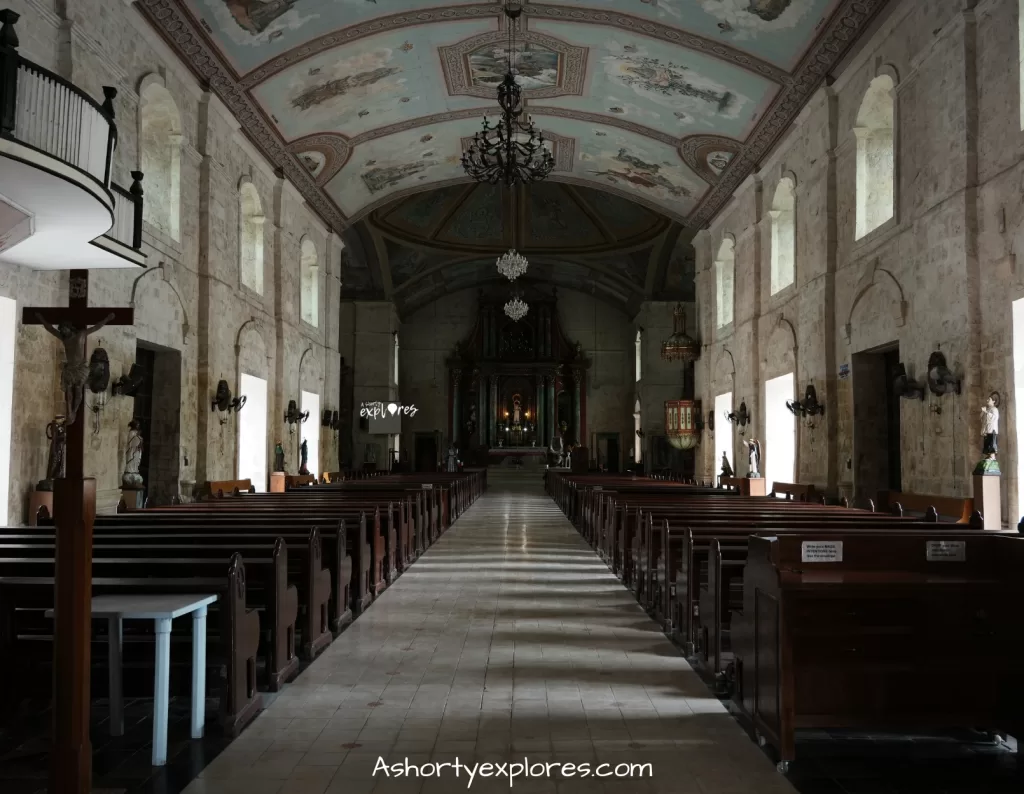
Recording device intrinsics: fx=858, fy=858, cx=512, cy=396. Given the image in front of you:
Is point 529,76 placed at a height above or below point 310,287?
above

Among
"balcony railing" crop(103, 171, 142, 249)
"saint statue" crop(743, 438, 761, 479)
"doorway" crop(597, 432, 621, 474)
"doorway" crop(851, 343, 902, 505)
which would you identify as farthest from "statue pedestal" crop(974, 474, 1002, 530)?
"doorway" crop(597, 432, 621, 474)

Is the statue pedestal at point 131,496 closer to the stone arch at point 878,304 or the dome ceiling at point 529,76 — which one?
the dome ceiling at point 529,76

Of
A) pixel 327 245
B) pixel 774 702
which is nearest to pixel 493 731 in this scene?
pixel 774 702

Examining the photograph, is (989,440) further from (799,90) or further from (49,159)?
(49,159)

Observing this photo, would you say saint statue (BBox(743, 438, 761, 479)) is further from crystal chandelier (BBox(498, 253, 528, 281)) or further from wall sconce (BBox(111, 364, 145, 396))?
wall sconce (BBox(111, 364, 145, 396))

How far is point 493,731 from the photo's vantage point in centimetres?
415

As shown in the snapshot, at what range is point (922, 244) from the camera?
10844 millimetres

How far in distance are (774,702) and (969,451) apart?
7.10m

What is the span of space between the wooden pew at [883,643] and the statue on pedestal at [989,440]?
5587 millimetres

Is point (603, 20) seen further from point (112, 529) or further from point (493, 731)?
point (493, 731)

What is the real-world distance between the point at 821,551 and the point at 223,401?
475 inches

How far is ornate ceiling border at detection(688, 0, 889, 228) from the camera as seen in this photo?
39.5 ft

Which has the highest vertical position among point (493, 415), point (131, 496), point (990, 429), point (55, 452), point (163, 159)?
point (163, 159)

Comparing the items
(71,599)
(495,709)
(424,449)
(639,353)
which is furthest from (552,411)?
(71,599)
